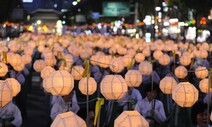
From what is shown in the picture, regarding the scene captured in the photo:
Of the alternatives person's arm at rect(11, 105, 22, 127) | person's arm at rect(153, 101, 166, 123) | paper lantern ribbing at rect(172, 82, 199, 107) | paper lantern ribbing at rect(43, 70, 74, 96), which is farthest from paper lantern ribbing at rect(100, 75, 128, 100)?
person's arm at rect(11, 105, 22, 127)

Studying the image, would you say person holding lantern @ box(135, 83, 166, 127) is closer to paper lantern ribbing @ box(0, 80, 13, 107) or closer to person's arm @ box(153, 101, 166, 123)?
person's arm @ box(153, 101, 166, 123)

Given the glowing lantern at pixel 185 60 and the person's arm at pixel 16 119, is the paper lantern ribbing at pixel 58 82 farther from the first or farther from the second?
the glowing lantern at pixel 185 60

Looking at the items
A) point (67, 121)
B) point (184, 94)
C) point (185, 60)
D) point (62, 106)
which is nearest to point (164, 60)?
point (185, 60)

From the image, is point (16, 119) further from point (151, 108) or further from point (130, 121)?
point (130, 121)

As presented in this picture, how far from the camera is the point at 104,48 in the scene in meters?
26.5

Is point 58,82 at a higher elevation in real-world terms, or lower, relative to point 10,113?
higher

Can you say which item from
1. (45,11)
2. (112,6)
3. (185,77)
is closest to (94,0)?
(45,11)

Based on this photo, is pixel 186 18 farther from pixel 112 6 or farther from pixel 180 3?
pixel 112 6

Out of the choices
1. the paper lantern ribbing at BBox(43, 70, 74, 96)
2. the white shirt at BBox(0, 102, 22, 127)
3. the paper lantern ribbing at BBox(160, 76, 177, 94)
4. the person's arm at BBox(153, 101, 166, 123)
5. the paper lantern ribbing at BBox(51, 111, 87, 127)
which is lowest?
the person's arm at BBox(153, 101, 166, 123)

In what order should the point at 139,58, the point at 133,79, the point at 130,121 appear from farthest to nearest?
the point at 139,58 < the point at 133,79 < the point at 130,121

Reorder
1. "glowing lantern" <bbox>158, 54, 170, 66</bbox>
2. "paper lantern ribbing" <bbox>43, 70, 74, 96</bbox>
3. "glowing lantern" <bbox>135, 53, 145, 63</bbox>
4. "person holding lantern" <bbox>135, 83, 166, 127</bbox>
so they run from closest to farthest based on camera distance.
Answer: "paper lantern ribbing" <bbox>43, 70, 74, 96</bbox>, "person holding lantern" <bbox>135, 83, 166, 127</bbox>, "glowing lantern" <bbox>158, 54, 170, 66</bbox>, "glowing lantern" <bbox>135, 53, 145, 63</bbox>

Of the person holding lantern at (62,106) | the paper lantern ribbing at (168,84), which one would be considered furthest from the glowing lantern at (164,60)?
the person holding lantern at (62,106)

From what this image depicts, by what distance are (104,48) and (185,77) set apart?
40.8ft

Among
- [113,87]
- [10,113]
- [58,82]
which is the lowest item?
[10,113]
